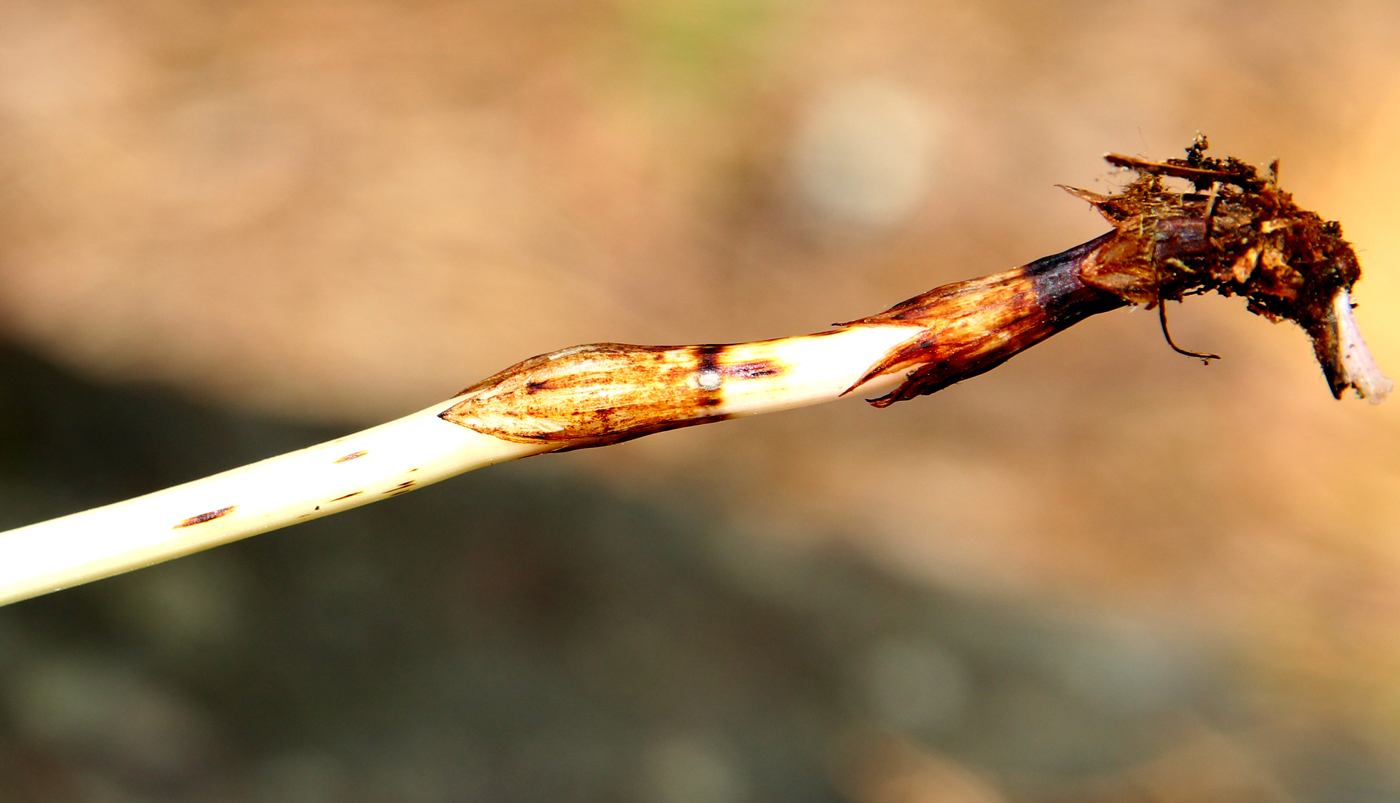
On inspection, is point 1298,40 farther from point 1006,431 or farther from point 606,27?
point 606,27

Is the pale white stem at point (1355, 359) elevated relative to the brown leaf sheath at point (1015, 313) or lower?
lower

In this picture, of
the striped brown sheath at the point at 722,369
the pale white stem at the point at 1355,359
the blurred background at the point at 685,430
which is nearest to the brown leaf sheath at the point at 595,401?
the striped brown sheath at the point at 722,369

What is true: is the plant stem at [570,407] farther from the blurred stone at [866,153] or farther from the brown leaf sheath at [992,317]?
the blurred stone at [866,153]

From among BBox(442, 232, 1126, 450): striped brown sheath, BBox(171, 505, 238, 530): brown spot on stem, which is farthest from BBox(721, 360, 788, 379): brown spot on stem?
BBox(171, 505, 238, 530): brown spot on stem

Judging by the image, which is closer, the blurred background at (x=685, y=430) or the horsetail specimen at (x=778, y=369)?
the horsetail specimen at (x=778, y=369)

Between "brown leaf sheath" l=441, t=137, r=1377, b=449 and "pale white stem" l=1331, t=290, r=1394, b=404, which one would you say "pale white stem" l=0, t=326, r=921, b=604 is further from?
"pale white stem" l=1331, t=290, r=1394, b=404

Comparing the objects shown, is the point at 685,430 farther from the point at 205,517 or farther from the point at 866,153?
the point at 205,517

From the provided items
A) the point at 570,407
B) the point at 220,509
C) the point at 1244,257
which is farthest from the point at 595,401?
the point at 1244,257
